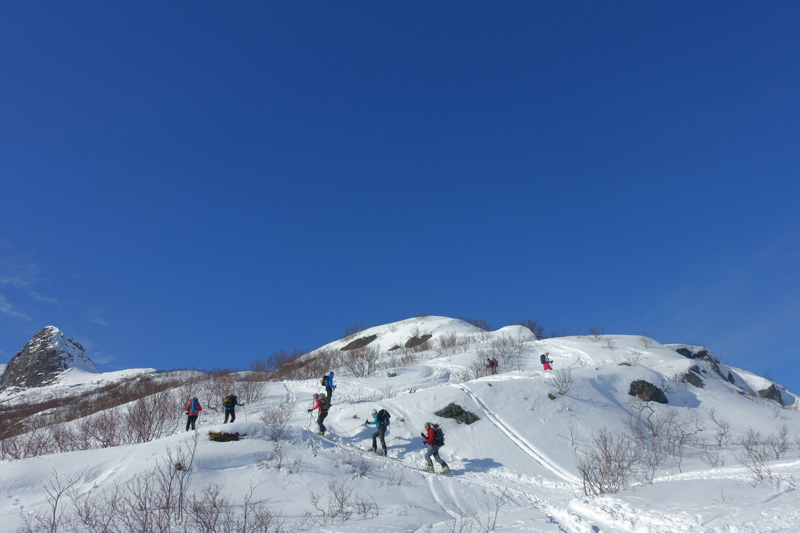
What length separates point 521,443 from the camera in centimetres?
1706

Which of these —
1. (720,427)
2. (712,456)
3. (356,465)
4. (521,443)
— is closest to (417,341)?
(720,427)

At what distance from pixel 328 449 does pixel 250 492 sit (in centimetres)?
412

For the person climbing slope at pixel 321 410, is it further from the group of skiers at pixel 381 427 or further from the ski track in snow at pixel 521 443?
the ski track in snow at pixel 521 443

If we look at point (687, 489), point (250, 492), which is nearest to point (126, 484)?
point (250, 492)

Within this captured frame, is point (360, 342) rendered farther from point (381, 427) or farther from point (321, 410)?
point (381, 427)

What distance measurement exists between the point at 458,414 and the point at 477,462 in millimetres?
3523

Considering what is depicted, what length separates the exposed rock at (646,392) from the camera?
80.3 ft

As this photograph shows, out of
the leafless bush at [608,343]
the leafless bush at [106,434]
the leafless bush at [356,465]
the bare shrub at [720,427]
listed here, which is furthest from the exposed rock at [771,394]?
the leafless bush at [106,434]

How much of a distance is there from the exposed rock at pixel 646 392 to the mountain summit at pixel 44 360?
291 ft

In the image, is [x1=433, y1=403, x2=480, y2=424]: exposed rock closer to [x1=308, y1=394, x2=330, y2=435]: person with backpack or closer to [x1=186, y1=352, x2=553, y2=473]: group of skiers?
[x1=186, y1=352, x2=553, y2=473]: group of skiers

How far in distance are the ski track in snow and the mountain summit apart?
83012 mm

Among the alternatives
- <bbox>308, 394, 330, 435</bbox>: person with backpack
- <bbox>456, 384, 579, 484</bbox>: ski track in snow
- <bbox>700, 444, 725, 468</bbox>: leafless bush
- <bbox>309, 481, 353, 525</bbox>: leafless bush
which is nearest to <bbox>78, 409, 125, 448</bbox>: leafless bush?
<bbox>308, 394, 330, 435</bbox>: person with backpack

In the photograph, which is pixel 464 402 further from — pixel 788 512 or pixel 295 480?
pixel 788 512

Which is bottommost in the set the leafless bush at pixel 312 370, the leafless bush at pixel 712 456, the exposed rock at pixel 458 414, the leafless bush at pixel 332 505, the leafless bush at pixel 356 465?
the leafless bush at pixel 712 456
